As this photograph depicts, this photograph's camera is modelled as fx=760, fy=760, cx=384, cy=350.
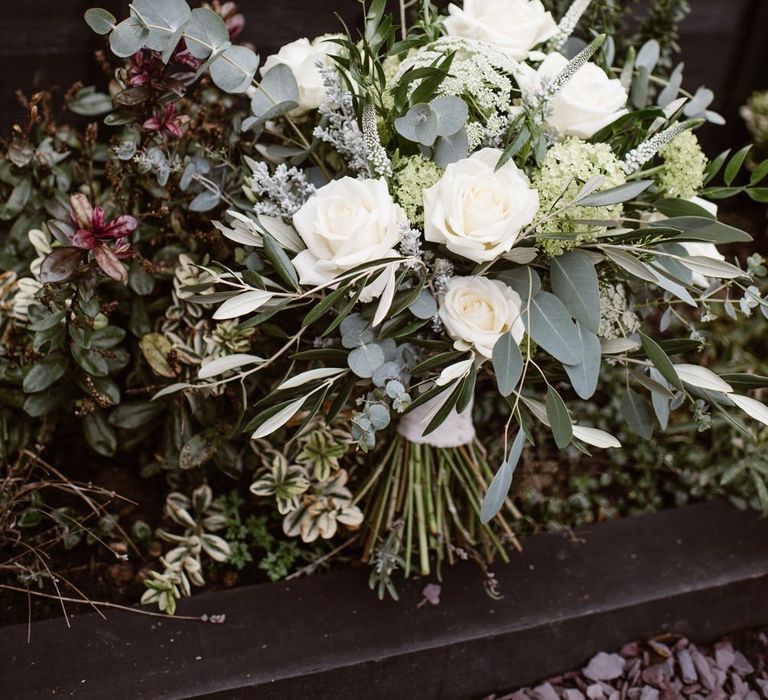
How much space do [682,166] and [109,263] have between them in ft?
3.26

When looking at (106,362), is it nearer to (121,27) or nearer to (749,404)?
(121,27)

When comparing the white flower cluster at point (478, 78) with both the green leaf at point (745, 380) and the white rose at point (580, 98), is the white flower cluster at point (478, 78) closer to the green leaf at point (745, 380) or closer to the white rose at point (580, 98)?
the white rose at point (580, 98)

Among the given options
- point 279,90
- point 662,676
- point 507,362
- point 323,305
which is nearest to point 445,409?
point 507,362

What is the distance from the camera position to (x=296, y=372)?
4.86 ft

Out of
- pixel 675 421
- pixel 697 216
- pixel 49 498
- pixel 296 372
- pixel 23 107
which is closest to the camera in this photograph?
pixel 697 216

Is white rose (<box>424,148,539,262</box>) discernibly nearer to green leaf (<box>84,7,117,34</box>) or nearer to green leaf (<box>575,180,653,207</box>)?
green leaf (<box>575,180,653,207</box>)

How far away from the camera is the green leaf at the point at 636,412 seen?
1.40 metres

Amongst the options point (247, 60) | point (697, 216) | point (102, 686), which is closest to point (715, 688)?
point (697, 216)

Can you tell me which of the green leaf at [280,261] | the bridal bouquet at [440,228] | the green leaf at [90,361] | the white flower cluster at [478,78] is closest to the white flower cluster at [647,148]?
the bridal bouquet at [440,228]

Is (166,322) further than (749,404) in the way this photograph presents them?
Yes

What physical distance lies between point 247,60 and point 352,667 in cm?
109

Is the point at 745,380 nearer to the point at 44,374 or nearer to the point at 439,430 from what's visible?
the point at 439,430

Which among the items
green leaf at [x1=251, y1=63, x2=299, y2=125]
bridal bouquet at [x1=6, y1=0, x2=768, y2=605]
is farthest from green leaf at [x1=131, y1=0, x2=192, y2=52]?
green leaf at [x1=251, y1=63, x2=299, y2=125]

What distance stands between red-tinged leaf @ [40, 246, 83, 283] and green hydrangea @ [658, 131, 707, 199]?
3.36ft
